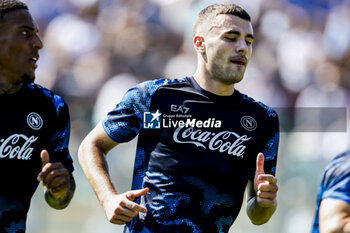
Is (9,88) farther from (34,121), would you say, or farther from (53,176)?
(53,176)

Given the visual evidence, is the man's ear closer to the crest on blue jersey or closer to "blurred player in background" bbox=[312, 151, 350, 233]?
the crest on blue jersey

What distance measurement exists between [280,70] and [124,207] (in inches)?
191

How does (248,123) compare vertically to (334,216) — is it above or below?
above

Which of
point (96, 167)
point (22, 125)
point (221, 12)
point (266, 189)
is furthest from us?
point (221, 12)

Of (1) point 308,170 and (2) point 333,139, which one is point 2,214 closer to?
(1) point 308,170

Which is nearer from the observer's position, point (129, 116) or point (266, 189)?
point (266, 189)

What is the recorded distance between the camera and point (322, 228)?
3338mm

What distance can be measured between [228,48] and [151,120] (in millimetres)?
755

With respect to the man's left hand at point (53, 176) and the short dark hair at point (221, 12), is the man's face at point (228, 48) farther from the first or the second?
the man's left hand at point (53, 176)

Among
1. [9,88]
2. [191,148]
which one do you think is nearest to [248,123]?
[191,148]

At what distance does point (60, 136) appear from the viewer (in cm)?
441

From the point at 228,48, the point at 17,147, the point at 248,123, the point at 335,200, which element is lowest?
the point at 335,200

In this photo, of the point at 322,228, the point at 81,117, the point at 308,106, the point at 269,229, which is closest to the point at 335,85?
the point at 308,106

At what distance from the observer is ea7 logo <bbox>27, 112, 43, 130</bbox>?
4273 millimetres
